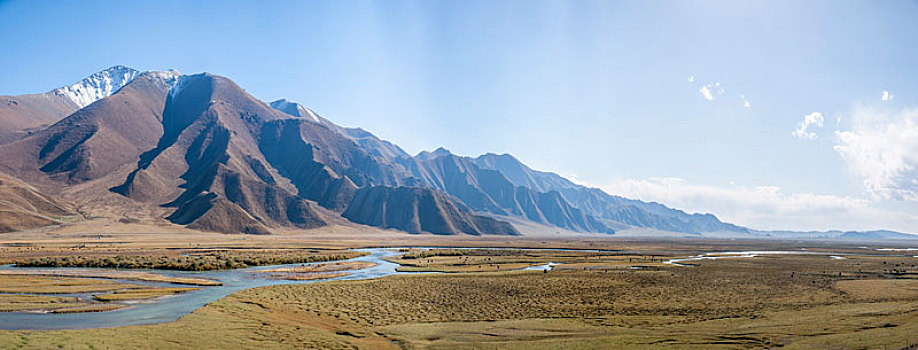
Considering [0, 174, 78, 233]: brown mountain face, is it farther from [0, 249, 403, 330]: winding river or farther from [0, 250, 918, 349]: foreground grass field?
[0, 250, 918, 349]: foreground grass field

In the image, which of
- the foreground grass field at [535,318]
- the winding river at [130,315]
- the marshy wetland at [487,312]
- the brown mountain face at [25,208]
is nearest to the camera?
the foreground grass field at [535,318]

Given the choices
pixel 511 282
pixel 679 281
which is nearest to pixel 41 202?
pixel 511 282

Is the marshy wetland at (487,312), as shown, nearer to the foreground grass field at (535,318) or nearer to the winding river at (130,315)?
the foreground grass field at (535,318)

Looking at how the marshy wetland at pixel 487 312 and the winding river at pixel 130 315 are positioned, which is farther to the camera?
the winding river at pixel 130 315

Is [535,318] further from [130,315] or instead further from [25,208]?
[25,208]

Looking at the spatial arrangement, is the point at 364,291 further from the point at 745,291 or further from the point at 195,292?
the point at 745,291

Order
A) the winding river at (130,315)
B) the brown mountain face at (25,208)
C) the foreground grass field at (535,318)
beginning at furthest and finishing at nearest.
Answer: the brown mountain face at (25,208)
the winding river at (130,315)
the foreground grass field at (535,318)

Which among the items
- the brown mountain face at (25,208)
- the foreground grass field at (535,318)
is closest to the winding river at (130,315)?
the foreground grass field at (535,318)

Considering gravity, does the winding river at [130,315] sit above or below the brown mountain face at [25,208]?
below
